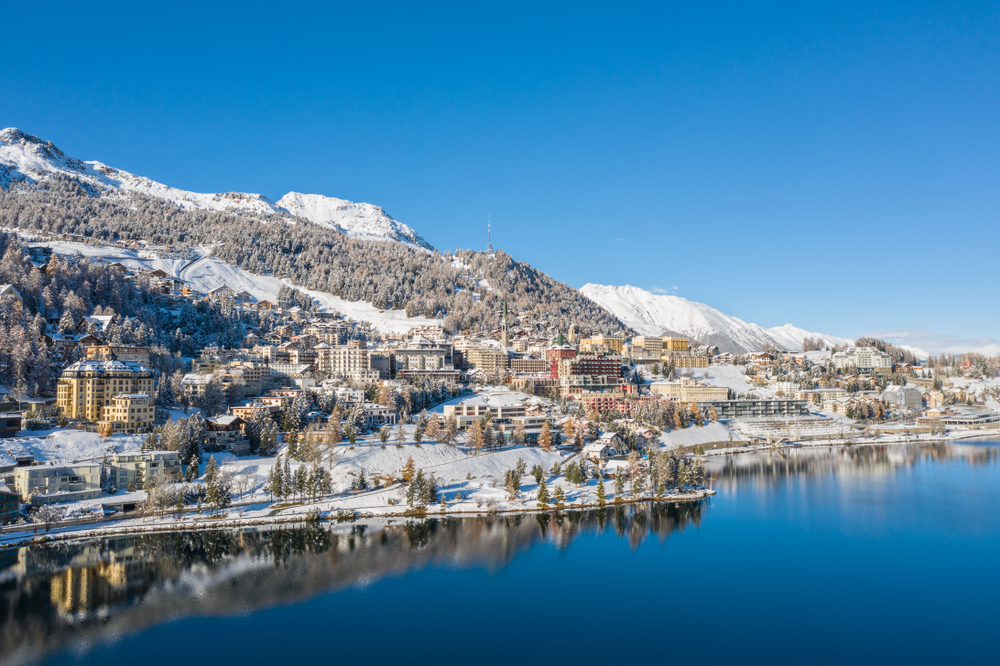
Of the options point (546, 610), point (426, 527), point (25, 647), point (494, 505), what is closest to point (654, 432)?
point (494, 505)

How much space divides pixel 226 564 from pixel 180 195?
135435 mm

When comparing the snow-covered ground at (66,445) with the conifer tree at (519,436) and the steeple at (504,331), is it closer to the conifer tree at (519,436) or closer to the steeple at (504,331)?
the conifer tree at (519,436)

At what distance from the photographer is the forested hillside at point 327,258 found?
87875 mm

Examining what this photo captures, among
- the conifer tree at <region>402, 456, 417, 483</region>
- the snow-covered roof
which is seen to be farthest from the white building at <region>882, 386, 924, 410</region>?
the snow-covered roof

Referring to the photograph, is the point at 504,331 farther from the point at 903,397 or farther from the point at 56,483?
the point at 56,483

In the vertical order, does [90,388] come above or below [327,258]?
below

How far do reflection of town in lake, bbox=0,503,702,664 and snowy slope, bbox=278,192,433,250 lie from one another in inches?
5244

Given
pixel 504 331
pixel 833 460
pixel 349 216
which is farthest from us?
pixel 349 216

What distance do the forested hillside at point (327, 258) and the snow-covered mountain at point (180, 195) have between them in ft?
26.0

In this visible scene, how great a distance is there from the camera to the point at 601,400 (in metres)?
53.8

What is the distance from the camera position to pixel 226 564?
22.4 metres

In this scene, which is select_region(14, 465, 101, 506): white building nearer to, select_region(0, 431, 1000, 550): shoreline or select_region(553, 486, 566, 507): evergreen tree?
select_region(0, 431, 1000, 550): shoreline

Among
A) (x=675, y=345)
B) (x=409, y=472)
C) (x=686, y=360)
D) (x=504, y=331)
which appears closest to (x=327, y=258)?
(x=504, y=331)

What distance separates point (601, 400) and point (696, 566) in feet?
102
